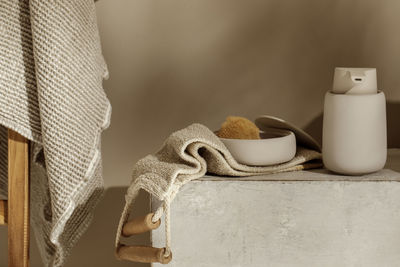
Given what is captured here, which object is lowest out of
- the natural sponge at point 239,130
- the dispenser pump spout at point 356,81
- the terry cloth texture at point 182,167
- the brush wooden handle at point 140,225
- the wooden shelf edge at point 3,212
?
the wooden shelf edge at point 3,212

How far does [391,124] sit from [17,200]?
0.86 metres

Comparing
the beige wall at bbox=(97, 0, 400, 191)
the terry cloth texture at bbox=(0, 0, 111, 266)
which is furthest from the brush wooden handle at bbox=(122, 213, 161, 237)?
the beige wall at bbox=(97, 0, 400, 191)

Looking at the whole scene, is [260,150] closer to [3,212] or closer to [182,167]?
[182,167]

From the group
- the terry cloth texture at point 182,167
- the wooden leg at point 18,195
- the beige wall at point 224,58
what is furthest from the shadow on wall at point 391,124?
the wooden leg at point 18,195

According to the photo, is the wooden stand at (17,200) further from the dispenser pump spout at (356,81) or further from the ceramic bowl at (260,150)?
the dispenser pump spout at (356,81)

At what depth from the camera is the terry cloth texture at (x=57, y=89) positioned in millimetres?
912

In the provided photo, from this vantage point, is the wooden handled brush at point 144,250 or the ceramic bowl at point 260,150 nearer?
the wooden handled brush at point 144,250

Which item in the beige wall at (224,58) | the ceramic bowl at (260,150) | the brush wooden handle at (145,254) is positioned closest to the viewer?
the brush wooden handle at (145,254)

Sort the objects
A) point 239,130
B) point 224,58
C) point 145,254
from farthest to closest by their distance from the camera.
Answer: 1. point 224,58
2. point 239,130
3. point 145,254

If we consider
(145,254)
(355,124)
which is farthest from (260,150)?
(145,254)

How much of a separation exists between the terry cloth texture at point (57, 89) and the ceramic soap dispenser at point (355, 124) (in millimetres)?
409

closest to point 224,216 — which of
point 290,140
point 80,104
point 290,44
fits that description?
point 290,140

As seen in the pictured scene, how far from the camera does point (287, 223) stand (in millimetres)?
900

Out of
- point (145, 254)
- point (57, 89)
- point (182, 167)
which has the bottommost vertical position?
point (145, 254)
